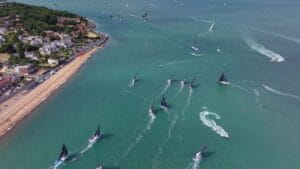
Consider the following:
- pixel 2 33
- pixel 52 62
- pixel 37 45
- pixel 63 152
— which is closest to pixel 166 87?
pixel 52 62

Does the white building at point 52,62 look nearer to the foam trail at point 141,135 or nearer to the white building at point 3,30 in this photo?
the white building at point 3,30

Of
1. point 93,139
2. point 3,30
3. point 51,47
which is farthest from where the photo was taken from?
point 3,30

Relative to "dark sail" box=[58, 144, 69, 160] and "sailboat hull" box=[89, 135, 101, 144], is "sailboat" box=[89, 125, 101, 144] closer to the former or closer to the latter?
"sailboat hull" box=[89, 135, 101, 144]

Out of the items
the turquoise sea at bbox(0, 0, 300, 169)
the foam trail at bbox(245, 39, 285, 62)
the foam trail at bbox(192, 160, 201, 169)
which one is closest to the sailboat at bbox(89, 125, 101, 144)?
the turquoise sea at bbox(0, 0, 300, 169)

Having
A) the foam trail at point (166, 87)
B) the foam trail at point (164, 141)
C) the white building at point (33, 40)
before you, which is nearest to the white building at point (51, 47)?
the white building at point (33, 40)

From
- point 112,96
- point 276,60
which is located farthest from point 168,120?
point 276,60

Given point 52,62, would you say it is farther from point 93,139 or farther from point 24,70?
point 93,139
